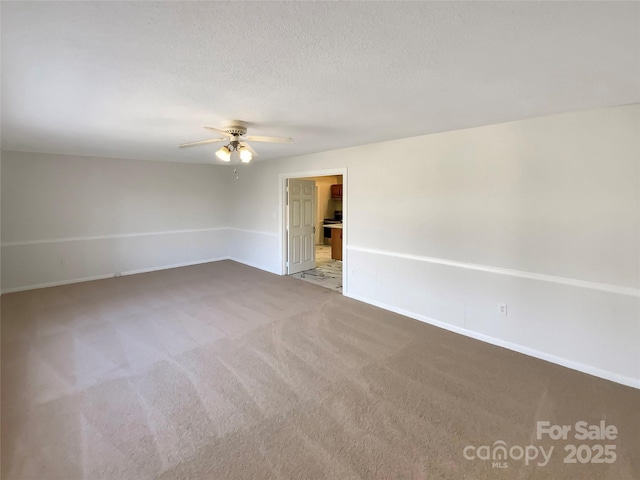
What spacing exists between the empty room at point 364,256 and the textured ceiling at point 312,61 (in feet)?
0.06

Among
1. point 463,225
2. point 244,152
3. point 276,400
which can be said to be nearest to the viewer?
point 276,400

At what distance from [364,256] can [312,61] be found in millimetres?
3233

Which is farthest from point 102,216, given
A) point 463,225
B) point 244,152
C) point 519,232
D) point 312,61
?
point 519,232

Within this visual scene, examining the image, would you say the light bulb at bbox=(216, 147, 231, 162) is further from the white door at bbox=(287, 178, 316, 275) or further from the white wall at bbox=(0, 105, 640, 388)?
the white door at bbox=(287, 178, 316, 275)

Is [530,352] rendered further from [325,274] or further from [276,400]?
[325,274]

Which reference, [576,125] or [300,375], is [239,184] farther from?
[576,125]

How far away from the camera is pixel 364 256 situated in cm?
459

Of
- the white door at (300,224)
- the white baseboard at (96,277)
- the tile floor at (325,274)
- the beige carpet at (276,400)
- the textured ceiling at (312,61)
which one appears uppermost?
the textured ceiling at (312,61)

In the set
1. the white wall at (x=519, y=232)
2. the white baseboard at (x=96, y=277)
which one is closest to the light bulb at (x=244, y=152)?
the white wall at (x=519, y=232)

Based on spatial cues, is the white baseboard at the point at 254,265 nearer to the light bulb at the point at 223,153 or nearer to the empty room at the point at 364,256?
the empty room at the point at 364,256

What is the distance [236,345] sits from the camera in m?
3.29

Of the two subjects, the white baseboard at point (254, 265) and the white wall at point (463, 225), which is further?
the white baseboard at point (254, 265)

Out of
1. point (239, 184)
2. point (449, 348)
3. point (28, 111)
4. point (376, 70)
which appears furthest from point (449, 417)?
point (239, 184)

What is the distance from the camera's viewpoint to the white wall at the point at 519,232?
2590 mm
